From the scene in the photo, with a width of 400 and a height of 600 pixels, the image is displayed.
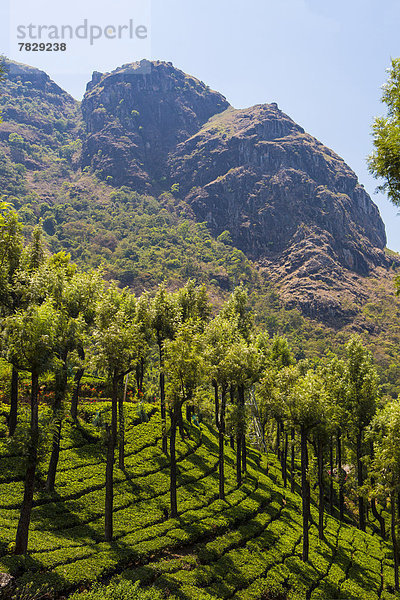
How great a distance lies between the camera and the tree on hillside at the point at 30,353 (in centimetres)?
1639

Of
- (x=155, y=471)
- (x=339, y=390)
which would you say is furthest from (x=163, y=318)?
(x=339, y=390)

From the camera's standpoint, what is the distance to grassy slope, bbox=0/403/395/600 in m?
17.6

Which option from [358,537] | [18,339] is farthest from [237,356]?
[358,537]

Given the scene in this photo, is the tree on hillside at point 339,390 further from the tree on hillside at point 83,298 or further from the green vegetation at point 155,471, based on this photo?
the tree on hillside at point 83,298

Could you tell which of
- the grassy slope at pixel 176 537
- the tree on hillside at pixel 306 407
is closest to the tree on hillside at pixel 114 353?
the grassy slope at pixel 176 537

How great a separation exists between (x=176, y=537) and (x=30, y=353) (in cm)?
1443

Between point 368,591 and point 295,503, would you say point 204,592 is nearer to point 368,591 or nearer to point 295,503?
point 368,591

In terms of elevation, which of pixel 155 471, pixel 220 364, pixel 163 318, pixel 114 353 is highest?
pixel 163 318

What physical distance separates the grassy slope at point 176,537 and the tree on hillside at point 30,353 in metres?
0.79

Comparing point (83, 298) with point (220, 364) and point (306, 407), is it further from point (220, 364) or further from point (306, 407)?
point (306, 407)

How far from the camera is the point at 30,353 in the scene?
1686cm

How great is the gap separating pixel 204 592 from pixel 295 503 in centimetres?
2021

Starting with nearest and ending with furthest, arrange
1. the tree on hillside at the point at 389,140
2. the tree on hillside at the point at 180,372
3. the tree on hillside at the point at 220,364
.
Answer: the tree on hillside at the point at 389,140 < the tree on hillside at the point at 180,372 < the tree on hillside at the point at 220,364

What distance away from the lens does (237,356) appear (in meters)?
29.2
